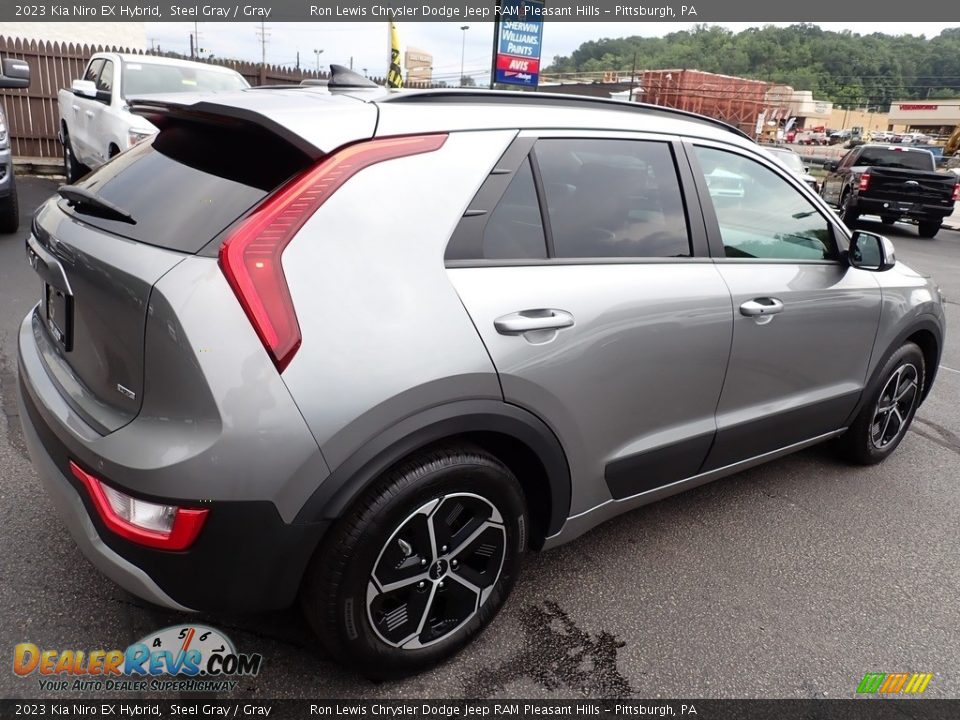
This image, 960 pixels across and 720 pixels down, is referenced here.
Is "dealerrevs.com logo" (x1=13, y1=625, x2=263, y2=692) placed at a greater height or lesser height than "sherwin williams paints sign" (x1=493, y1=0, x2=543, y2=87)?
lesser

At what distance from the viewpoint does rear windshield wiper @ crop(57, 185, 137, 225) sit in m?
2.03

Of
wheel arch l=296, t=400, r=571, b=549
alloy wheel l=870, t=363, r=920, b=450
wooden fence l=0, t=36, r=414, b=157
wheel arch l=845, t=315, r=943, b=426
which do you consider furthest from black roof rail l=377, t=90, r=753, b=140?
wooden fence l=0, t=36, r=414, b=157

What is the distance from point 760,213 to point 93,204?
2.54 m

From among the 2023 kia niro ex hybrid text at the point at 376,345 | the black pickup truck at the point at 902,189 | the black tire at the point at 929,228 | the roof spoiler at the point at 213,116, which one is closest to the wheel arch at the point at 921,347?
the 2023 kia niro ex hybrid text at the point at 376,345

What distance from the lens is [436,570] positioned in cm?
212

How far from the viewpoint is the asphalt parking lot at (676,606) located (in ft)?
7.41

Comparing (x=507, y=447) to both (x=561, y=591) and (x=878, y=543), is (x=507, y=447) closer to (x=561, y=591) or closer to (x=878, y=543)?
(x=561, y=591)

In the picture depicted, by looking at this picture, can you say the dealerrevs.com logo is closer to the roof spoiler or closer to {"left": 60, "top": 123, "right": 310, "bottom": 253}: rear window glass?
{"left": 60, "top": 123, "right": 310, "bottom": 253}: rear window glass

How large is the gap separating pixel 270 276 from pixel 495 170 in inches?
→ 31.3

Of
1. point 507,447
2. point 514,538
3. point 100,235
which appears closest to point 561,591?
point 514,538

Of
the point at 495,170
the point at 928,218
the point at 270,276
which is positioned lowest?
the point at 928,218

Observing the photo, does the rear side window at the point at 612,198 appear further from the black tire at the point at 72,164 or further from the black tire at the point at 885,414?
the black tire at the point at 72,164

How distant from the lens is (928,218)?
1549cm

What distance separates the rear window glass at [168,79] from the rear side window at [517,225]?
704 centimetres
